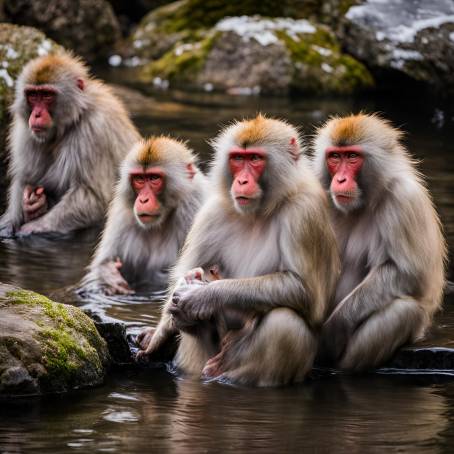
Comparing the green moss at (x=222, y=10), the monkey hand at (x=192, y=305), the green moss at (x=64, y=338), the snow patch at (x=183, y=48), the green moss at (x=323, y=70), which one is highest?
the green moss at (x=222, y=10)

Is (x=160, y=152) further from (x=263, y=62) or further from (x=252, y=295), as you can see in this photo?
(x=263, y=62)

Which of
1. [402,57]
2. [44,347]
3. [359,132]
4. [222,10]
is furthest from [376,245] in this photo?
[222,10]

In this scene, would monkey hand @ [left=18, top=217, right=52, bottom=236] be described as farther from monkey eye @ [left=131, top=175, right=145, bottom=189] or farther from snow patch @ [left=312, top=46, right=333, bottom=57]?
snow patch @ [left=312, top=46, right=333, bottom=57]

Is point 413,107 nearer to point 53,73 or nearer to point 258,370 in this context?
point 53,73

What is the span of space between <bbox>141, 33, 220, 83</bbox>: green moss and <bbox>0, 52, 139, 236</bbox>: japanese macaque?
8.37 meters

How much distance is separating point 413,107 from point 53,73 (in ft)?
26.6

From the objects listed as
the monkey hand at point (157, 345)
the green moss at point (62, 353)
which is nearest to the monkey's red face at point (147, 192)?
the monkey hand at point (157, 345)

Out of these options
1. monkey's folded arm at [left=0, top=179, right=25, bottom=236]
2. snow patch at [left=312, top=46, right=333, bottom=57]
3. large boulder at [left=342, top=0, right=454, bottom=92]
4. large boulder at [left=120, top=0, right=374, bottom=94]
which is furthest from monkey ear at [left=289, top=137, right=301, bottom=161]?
snow patch at [left=312, top=46, right=333, bottom=57]

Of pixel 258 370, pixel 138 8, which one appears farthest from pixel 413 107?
pixel 258 370

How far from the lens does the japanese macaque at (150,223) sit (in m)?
8.45

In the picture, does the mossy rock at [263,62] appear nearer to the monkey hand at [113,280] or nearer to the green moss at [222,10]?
the green moss at [222,10]

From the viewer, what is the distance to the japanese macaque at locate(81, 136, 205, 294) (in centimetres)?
845

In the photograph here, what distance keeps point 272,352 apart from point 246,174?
3.48ft

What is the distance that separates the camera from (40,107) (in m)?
10.7
